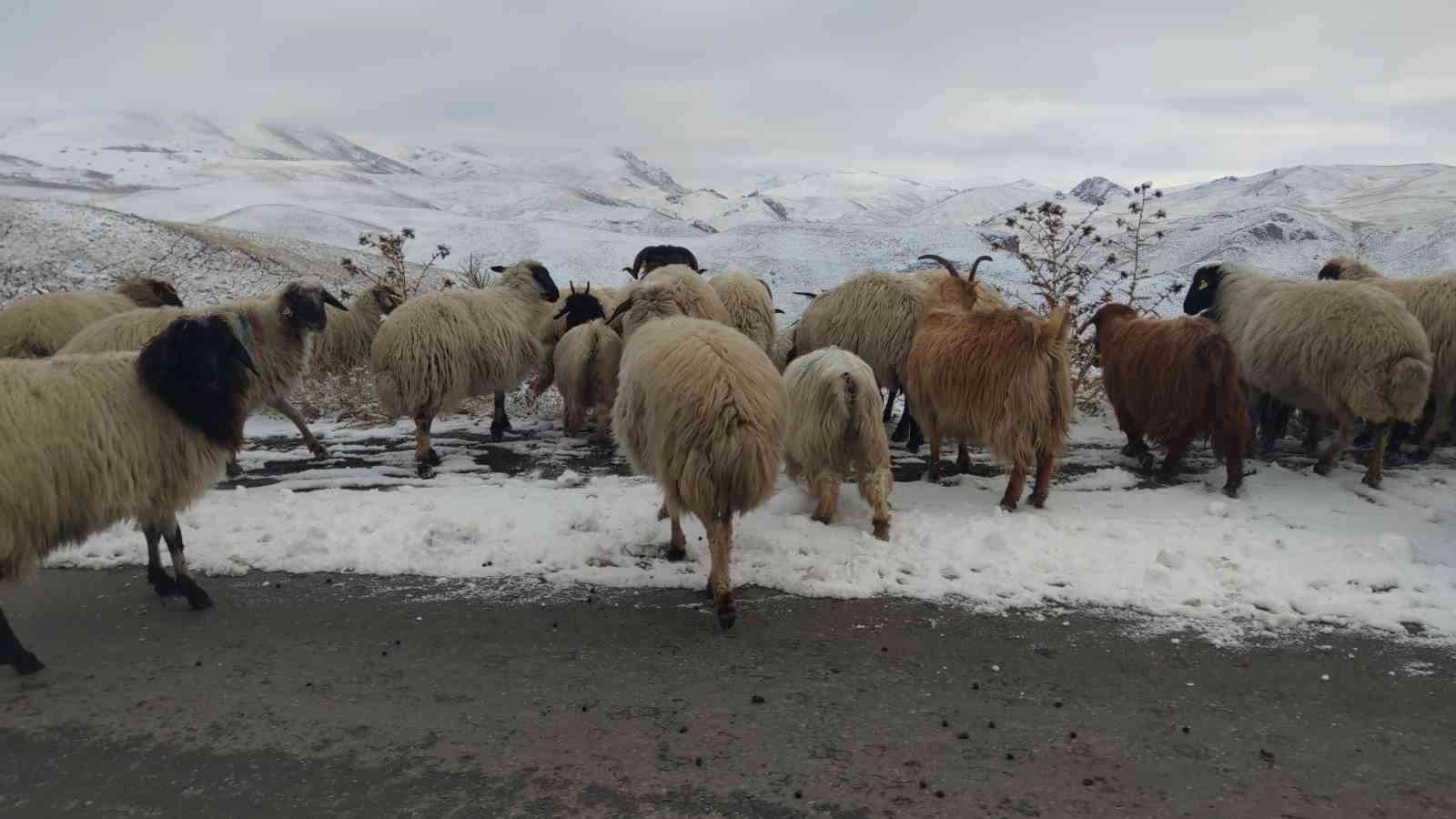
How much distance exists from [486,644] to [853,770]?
7.20 ft

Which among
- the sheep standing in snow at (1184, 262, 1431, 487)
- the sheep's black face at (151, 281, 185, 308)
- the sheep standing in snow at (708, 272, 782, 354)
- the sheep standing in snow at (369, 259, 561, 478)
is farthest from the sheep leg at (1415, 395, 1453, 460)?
the sheep's black face at (151, 281, 185, 308)

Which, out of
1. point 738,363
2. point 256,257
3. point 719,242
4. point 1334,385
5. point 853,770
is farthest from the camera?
point 719,242

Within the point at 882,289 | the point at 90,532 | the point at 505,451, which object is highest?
the point at 882,289

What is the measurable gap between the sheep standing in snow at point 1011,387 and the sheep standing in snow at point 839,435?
92 cm

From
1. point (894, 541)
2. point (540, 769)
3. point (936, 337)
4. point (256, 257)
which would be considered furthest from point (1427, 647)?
point (256, 257)

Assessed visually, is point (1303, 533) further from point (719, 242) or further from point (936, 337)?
point (719, 242)

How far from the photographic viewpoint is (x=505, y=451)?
30.3ft

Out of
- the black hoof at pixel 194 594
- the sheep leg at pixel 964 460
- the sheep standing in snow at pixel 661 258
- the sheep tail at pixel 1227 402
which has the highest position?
the sheep standing in snow at pixel 661 258

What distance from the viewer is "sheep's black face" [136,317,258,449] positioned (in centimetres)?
507

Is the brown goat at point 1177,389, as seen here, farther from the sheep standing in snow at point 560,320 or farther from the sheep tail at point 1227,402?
the sheep standing in snow at point 560,320

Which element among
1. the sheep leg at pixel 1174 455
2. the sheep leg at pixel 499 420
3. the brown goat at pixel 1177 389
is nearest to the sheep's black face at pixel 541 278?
the sheep leg at pixel 499 420

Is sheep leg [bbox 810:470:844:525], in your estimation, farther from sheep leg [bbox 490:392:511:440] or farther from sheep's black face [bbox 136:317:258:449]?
sheep leg [bbox 490:392:511:440]

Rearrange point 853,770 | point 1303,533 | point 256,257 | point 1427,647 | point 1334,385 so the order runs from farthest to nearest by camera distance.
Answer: point 256,257 < point 1334,385 < point 1303,533 < point 1427,647 < point 853,770

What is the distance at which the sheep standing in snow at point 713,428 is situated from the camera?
4812mm
